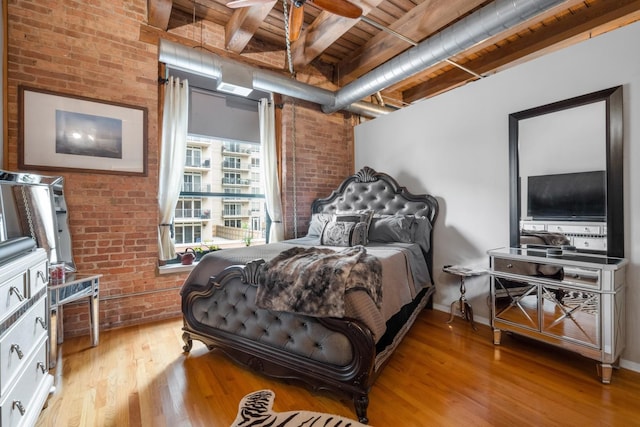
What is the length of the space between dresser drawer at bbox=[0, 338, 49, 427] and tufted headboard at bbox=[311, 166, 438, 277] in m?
3.27

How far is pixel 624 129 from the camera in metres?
2.17

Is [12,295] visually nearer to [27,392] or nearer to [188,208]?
[27,392]

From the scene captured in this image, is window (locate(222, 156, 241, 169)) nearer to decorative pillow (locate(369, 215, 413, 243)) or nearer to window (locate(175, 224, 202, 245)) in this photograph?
window (locate(175, 224, 202, 245))

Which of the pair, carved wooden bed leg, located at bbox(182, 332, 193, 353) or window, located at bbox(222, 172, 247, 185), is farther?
window, located at bbox(222, 172, 247, 185)

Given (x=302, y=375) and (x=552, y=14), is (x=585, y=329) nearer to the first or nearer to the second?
(x=302, y=375)

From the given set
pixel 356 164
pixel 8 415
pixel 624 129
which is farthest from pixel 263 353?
pixel 356 164

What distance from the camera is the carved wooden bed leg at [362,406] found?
5.36ft

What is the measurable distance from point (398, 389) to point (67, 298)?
263cm

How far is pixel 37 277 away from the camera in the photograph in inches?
62.1

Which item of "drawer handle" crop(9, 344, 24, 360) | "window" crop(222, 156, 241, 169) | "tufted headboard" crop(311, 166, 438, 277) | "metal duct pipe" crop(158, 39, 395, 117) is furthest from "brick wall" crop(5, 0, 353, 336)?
"tufted headboard" crop(311, 166, 438, 277)

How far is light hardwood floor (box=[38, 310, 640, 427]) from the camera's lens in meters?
1.67

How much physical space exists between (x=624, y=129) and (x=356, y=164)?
3103 mm

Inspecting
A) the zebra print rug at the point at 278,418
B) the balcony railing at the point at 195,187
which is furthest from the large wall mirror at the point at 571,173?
the balcony railing at the point at 195,187

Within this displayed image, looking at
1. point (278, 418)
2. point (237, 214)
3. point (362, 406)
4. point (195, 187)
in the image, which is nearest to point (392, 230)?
point (362, 406)
